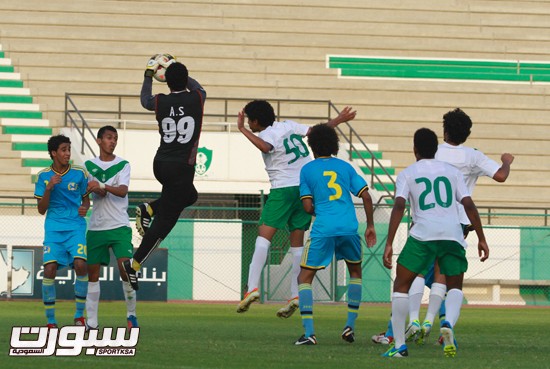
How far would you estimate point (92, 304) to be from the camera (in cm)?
1109

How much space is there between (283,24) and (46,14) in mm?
5786

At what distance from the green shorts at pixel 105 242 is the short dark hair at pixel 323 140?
2.22 metres

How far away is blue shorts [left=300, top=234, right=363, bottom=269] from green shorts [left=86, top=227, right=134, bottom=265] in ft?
6.46

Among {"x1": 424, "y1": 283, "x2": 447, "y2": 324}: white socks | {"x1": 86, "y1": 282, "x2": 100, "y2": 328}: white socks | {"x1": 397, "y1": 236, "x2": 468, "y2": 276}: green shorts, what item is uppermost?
{"x1": 397, "y1": 236, "x2": 468, "y2": 276}: green shorts

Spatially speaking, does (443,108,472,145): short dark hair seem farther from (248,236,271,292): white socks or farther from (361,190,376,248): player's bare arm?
(248,236,271,292): white socks

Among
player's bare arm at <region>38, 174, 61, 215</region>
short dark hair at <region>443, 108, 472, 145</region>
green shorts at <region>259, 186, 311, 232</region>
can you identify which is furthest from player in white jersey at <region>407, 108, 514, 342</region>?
player's bare arm at <region>38, 174, 61, 215</region>

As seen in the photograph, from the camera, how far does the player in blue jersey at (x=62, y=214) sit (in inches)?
436

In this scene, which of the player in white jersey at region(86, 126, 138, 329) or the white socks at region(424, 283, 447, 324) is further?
the player in white jersey at region(86, 126, 138, 329)

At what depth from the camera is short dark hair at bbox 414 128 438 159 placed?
894 centimetres

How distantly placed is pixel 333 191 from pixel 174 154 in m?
1.44

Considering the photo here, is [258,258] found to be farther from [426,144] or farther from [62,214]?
[426,144]
